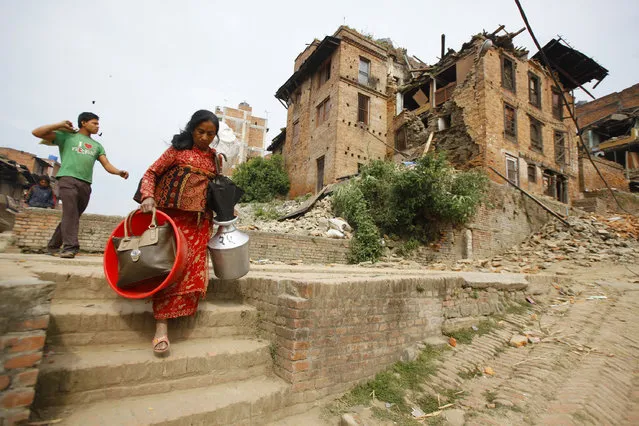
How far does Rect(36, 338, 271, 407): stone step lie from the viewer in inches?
63.1


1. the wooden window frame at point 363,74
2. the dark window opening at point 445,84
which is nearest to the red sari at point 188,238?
the wooden window frame at point 363,74

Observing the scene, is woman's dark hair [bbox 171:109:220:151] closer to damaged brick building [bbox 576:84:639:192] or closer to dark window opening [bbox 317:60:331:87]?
dark window opening [bbox 317:60:331:87]

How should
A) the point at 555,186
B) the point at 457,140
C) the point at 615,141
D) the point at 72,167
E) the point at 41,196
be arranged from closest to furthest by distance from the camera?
the point at 72,167, the point at 41,196, the point at 457,140, the point at 555,186, the point at 615,141

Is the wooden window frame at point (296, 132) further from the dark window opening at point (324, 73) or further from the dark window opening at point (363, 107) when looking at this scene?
the dark window opening at point (363, 107)

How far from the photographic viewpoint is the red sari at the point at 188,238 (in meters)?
2.08

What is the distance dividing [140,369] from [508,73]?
64.8ft

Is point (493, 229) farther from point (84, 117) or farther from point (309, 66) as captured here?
point (309, 66)

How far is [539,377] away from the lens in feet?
9.84

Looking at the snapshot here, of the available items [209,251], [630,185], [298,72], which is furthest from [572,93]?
[209,251]

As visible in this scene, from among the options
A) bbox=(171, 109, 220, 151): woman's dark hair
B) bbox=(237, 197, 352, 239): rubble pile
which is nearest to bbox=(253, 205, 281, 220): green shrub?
bbox=(237, 197, 352, 239): rubble pile

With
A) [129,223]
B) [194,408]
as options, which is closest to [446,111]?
[129,223]

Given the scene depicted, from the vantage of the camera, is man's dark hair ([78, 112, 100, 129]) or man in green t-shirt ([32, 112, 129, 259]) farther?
man's dark hair ([78, 112, 100, 129])

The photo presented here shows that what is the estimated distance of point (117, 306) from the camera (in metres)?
2.12

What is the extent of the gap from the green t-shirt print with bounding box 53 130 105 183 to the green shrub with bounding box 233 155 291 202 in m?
15.8
